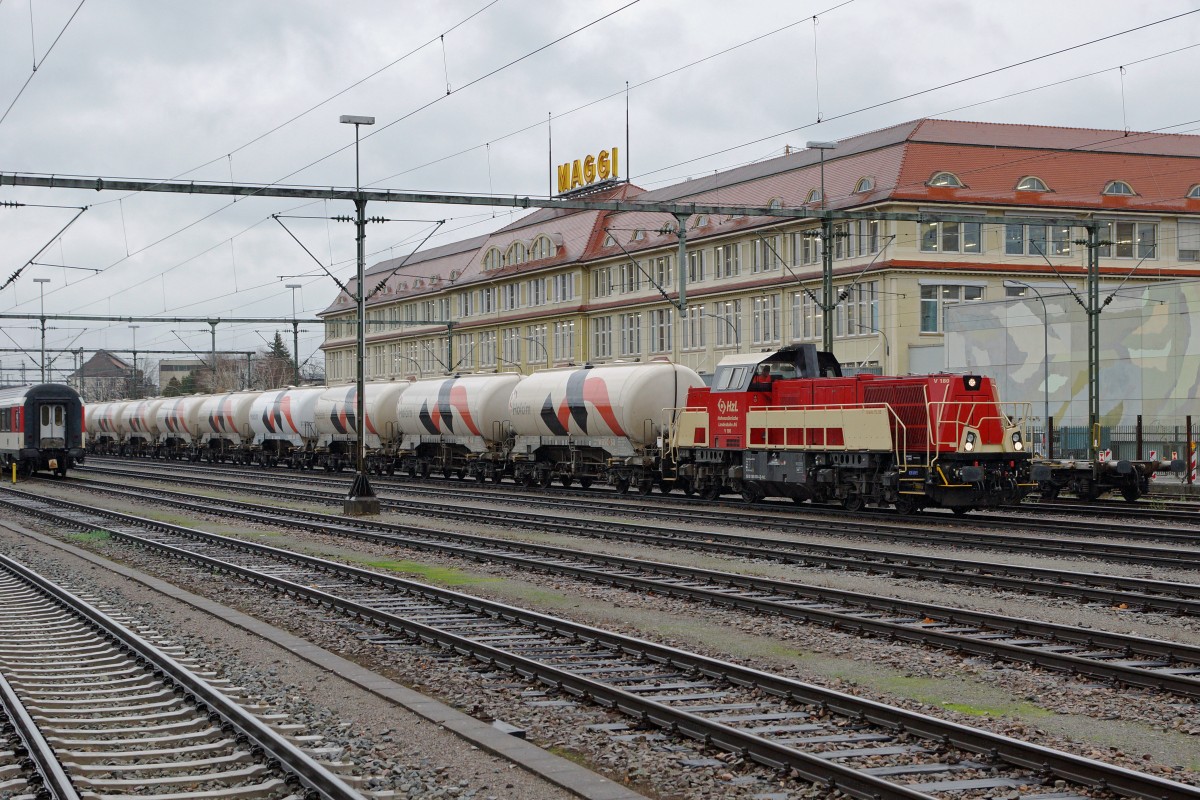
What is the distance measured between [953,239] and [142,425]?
48.5 meters

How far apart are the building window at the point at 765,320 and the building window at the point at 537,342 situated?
2247 centimetres

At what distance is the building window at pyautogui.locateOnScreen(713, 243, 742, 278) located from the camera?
72938 mm

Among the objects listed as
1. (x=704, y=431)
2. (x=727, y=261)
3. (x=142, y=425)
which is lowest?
(x=704, y=431)

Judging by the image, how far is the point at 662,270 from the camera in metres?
78.9

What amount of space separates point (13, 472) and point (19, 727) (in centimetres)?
4510

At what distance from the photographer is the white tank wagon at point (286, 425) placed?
5622 centimetres

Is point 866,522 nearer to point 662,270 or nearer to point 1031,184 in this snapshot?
point 1031,184

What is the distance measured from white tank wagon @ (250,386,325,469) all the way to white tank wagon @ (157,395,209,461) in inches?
266

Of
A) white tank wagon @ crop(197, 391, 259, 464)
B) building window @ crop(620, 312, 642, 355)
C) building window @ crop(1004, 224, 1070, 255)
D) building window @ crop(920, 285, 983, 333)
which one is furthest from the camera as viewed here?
building window @ crop(620, 312, 642, 355)

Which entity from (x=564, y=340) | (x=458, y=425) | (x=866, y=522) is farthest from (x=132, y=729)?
(x=564, y=340)

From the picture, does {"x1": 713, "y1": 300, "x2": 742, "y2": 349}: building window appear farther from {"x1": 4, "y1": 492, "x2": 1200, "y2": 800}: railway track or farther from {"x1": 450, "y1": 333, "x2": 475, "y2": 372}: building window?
{"x1": 4, "y1": 492, "x2": 1200, "y2": 800}: railway track

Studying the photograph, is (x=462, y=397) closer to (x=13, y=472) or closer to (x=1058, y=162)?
(x=13, y=472)

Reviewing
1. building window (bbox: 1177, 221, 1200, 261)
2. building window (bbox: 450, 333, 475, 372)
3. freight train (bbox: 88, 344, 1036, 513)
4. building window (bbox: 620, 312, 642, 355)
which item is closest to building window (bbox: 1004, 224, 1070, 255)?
building window (bbox: 1177, 221, 1200, 261)

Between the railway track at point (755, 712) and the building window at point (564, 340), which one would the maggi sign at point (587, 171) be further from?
the railway track at point (755, 712)
